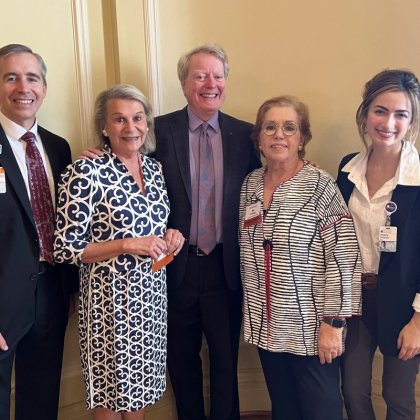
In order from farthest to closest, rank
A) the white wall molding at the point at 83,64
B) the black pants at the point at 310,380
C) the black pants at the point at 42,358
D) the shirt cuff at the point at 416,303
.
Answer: the white wall molding at the point at 83,64
the black pants at the point at 42,358
the black pants at the point at 310,380
the shirt cuff at the point at 416,303

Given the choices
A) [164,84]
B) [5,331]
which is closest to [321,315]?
[5,331]

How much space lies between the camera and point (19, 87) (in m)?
1.85

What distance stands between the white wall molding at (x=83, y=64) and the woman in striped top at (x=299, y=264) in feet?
3.02

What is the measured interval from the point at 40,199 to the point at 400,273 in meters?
1.47

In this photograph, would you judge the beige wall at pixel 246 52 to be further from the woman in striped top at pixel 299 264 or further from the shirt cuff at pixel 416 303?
the shirt cuff at pixel 416 303

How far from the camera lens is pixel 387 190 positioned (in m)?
1.80

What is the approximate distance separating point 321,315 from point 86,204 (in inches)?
40.0

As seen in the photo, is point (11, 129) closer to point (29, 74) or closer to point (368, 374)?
point (29, 74)

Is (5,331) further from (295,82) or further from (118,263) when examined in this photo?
(295,82)

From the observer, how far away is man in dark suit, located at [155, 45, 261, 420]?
2.11 metres

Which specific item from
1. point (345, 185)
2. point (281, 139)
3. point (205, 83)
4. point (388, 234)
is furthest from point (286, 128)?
point (388, 234)

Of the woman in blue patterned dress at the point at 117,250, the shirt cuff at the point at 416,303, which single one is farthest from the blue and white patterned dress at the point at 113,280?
the shirt cuff at the point at 416,303

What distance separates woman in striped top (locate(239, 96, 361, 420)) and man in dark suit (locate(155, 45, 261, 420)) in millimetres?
229

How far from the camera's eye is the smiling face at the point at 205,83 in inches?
83.1
